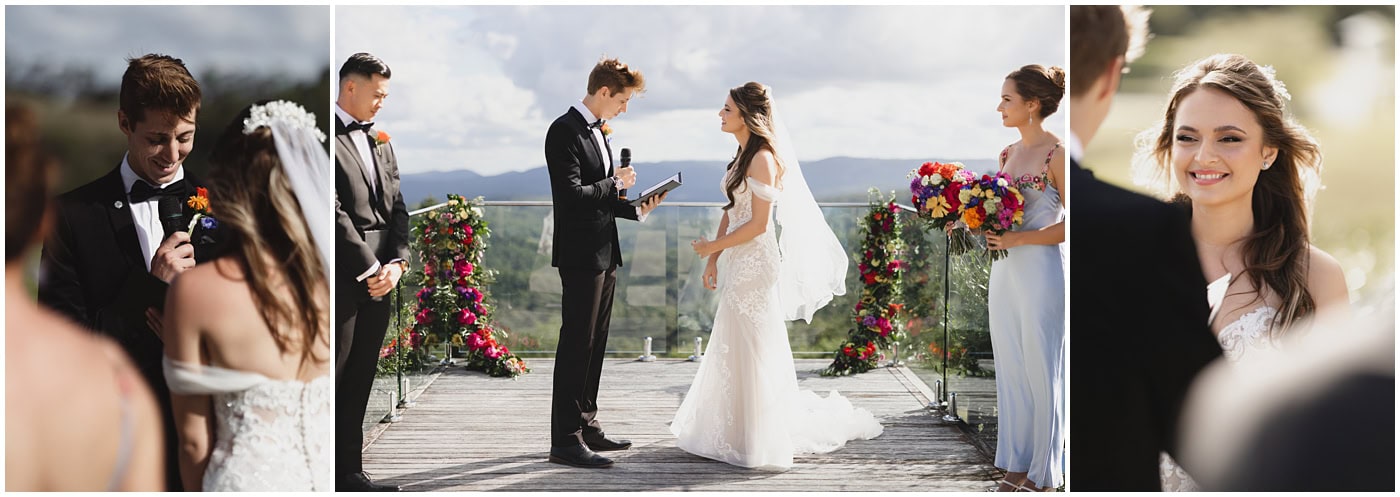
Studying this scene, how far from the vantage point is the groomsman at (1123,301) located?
3.33 m

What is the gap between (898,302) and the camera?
621cm

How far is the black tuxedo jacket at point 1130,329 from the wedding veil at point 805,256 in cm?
119

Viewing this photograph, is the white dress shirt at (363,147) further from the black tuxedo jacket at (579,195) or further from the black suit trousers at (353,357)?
the black tuxedo jacket at (579,195)

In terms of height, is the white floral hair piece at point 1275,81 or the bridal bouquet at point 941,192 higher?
the white floral hair piece at point 1275,81

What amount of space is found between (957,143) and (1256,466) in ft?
27.7

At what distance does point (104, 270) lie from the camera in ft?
10.1

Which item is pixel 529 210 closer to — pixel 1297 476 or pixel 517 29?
pixel 517 29

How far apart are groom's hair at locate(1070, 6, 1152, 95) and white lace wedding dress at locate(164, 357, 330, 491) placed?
2.72m

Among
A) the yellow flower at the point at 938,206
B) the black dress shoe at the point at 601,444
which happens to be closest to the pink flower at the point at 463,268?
the black dress shoe at the point at 601,444

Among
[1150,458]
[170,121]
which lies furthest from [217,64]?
[1150,458]

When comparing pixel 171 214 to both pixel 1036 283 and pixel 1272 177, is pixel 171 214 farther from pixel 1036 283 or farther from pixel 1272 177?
pixel 1272 177

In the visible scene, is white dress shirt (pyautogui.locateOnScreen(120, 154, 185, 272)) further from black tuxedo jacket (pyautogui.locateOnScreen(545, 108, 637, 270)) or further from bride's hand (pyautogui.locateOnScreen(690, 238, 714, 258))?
bride's hand (pyautogui.locateOnScreen(690, 238, 714, 258))

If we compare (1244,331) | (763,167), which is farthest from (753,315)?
(1244,331)

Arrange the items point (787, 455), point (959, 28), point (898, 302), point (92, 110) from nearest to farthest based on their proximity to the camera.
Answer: point (92, 110)
point (787, 455)
point (898, 302)
point (959, 28)
